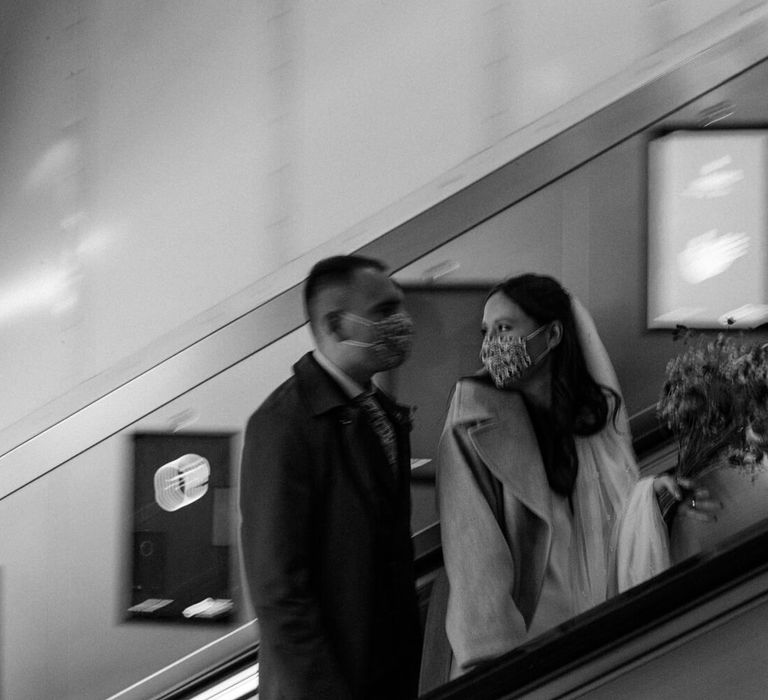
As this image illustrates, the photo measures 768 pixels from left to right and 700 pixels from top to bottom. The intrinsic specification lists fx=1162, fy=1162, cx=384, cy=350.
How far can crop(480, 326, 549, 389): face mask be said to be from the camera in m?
2.57

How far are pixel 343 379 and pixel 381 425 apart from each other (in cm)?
12

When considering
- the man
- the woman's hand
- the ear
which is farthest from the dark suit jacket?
the woman's hand

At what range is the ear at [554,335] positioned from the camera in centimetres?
257

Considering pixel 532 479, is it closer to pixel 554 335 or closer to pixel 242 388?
pixel 554 335

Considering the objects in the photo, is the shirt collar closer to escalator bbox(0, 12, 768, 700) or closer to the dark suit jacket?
the dark suit jacket

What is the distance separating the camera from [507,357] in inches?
101

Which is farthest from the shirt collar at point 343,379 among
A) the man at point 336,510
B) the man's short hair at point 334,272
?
the man's short hair at point 334,272

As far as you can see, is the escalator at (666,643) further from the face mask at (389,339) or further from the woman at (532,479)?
the face mask at (389,339)

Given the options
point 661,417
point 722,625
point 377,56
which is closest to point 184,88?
point 377,56

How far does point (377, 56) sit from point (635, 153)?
2.09 ft

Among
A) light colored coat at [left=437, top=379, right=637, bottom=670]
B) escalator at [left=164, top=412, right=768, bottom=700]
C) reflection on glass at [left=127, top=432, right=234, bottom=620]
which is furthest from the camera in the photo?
reflection on glass at [left=127, top=432, right=234, bottom=620]

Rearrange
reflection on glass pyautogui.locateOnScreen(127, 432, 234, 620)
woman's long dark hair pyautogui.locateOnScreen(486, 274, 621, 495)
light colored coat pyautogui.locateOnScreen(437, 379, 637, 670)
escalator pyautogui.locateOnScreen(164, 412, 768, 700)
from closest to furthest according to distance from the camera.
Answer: escalator pyautogui.locateOnScreen(164, 412, 768, 700)
light colored coat pyautogui.locateOnScreen(437, 379, 637, 670)
woman's long dark hair pyautogui.locateOnScreen(486, 274, 621, 495)
reflection on glass pyautogui.locateOnScreen(127, 432, 234, 620)

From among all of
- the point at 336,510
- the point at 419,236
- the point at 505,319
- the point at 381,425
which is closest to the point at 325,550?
the point at 336,510

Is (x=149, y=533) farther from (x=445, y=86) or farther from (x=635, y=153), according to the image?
(x=635, y=153)
